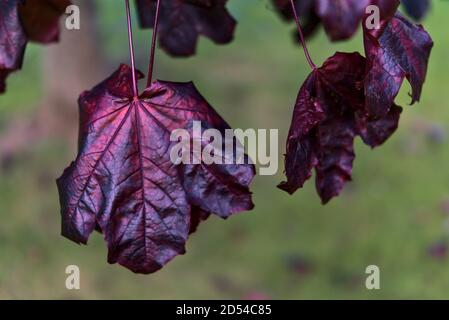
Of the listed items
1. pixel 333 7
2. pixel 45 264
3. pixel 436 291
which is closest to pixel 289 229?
pixel 436 291

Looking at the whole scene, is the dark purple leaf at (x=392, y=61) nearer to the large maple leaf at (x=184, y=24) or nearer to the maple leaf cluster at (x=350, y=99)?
the maple leaf cluster at (x=350, y=99)

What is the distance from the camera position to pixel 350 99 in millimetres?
→ 1209

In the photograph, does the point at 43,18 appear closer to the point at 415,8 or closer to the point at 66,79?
the point at 415,8

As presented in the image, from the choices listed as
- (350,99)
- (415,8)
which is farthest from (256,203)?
(350,99)

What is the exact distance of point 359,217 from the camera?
11.0 ft

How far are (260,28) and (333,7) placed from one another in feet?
9.63

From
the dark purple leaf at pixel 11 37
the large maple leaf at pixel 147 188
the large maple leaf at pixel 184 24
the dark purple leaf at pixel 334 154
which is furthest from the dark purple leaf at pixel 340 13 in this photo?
the dark purple leaf at pixel 11 37

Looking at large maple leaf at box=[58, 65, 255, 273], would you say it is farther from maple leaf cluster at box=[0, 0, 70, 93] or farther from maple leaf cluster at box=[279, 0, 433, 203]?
maple leaf cluster at box=[0, 0, 70, 93]

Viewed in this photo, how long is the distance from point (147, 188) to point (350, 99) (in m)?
0.37

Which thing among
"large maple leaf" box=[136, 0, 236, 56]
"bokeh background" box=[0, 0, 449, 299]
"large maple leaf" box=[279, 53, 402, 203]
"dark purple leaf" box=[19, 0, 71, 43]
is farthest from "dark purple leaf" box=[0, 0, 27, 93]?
"bokeh background" box=[0, 0, 449, 299]

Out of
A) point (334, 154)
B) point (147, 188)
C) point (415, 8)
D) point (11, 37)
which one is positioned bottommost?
point (147, 188)

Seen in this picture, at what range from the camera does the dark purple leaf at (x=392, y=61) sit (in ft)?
3.50

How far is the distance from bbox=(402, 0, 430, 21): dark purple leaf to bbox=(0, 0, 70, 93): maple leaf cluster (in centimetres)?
77

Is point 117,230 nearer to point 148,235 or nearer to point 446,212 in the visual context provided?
point 148,235
